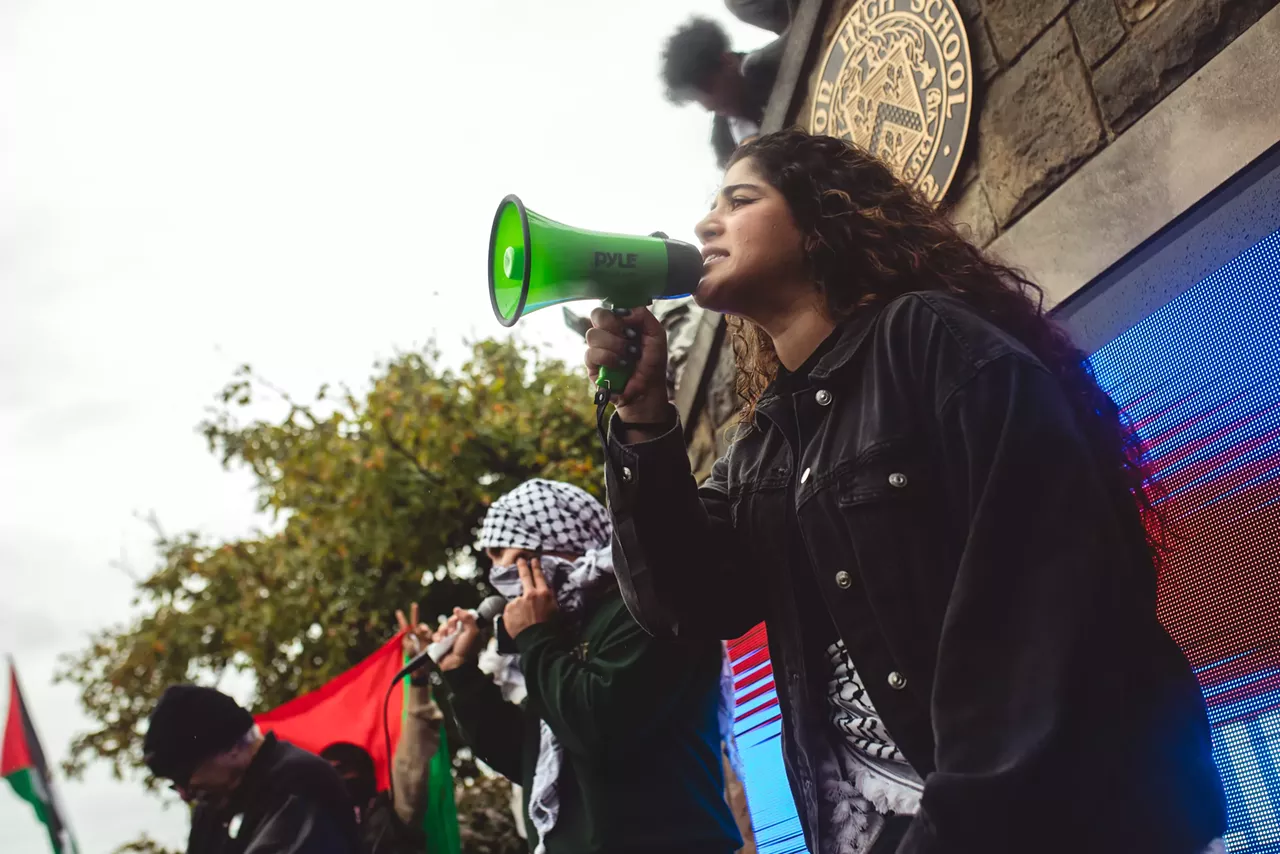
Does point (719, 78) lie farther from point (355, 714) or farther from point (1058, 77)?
point (355, 714)

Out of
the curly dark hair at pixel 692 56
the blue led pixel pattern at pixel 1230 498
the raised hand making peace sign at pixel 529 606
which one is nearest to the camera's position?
the blue led pixel pattern at pixel 1230 498

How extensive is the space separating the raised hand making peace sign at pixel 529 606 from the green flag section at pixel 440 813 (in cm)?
150

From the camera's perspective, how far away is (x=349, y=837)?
11.9 feet

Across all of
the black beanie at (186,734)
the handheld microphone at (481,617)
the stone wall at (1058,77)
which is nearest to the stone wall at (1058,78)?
the stone wall at (1058,77)

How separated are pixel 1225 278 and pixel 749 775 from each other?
223cm

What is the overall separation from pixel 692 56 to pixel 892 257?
3048mm

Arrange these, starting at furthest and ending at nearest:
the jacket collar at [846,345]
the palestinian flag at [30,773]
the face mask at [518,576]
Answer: the palestinian flag at [30,773] → the face mask at [518,576] → the jacket collar at [846,345]

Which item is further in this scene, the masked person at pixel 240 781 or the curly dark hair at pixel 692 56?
the curly dark hair at pixel 692 56

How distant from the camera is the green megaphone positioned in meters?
1.77

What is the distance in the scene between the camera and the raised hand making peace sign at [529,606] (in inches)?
108

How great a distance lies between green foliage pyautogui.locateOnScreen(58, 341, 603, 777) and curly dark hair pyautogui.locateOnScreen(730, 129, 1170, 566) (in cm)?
518

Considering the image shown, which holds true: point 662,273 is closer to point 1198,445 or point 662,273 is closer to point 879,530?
point 879,530

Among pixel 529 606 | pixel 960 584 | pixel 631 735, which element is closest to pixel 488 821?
pixel 529 606

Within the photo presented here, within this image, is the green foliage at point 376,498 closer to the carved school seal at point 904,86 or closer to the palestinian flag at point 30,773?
the palestinian flag at point 30,773
